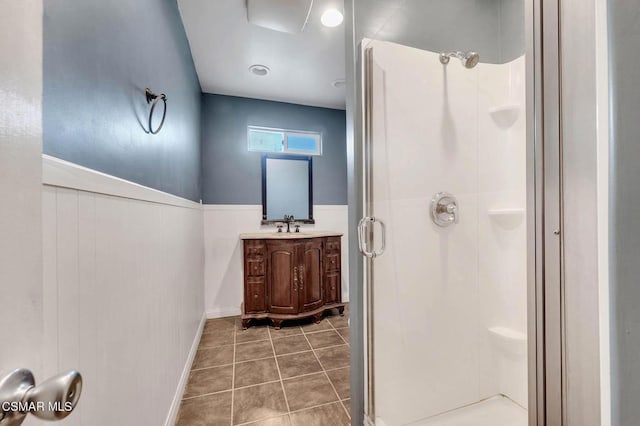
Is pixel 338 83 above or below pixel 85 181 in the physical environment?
above

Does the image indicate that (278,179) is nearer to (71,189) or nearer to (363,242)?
(363,242)

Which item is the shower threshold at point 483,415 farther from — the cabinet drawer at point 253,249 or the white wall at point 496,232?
the cabinet drawer at point 253,249

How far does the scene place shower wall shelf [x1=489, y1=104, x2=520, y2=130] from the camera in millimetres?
1203

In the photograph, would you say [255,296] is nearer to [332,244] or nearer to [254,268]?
[254,268]

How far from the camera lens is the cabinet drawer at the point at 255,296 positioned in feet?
8.66

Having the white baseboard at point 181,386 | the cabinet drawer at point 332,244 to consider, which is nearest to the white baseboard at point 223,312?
the white baseboard at point 181,386

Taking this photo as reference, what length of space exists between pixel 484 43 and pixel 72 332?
1.87 metres

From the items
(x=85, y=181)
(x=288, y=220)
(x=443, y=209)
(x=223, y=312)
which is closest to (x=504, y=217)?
(x=443, y=209)

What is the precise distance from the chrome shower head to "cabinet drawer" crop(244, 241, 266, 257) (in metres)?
2.10

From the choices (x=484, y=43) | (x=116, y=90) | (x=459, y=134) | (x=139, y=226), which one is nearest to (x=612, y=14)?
(x=459, y=134)

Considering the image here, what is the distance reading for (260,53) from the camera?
7.41 ft

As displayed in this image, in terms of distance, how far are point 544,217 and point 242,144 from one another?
3.00 m

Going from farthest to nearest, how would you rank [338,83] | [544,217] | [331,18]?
[338,83], [331,18], [544,217]

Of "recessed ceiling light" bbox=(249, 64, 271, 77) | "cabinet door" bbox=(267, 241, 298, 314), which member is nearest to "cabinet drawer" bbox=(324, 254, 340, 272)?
"cabinet door" bbox=(267, 241, 298, 314)
